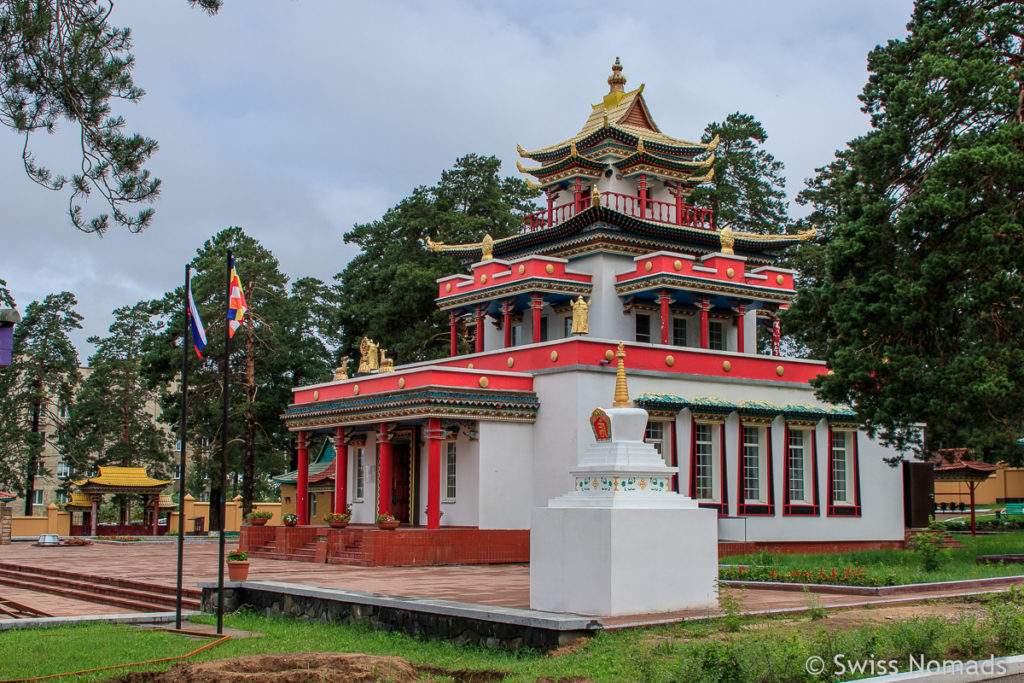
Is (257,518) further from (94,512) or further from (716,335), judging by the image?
(94,512)

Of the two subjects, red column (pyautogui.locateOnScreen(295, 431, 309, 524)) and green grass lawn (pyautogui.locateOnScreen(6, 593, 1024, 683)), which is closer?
green grass lawn (pyautogui.locateOnScreen(6, 593, 1024, 683))

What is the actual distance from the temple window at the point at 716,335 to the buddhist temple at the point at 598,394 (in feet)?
0.11

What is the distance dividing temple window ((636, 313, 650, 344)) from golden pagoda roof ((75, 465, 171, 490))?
74.7ft

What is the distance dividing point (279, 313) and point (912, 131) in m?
28.9

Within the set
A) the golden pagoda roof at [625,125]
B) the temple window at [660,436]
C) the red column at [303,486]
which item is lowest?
the red column at [303,486]

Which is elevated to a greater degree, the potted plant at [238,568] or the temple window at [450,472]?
the temple window at [450,472]

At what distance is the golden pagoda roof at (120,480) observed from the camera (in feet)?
143

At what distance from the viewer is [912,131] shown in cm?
2323

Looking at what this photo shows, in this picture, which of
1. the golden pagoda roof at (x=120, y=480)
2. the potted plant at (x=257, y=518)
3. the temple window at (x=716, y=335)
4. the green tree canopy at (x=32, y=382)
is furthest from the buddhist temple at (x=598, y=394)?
the green tree canopy at (x=32, y=382)

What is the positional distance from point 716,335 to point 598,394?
8641 millimetres

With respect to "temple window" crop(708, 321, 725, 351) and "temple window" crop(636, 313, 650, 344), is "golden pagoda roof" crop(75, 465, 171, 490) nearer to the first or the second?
"temple window" crop(636, 313, 650, 344)

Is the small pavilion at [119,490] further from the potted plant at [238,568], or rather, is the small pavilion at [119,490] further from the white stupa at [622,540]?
the white stupa at [622,540]

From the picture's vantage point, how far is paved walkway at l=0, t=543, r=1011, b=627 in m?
14.7

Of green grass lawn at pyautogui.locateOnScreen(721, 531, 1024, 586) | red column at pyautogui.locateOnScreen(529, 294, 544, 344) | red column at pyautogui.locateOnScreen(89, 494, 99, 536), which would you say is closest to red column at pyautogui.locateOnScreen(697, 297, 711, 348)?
red column at pyautogui.locateOnScreen(529, 294, 544, 344)
